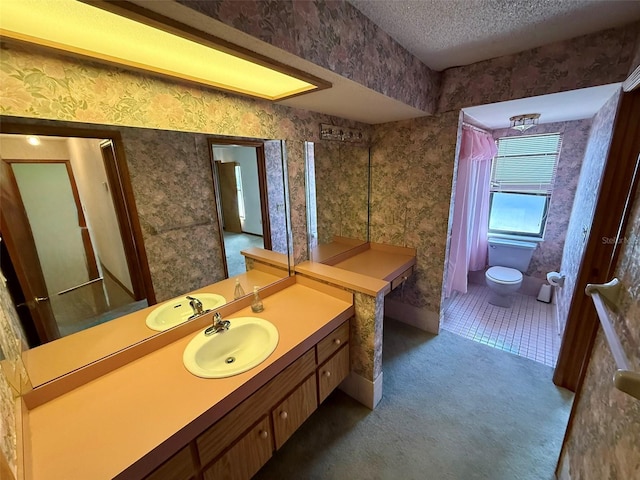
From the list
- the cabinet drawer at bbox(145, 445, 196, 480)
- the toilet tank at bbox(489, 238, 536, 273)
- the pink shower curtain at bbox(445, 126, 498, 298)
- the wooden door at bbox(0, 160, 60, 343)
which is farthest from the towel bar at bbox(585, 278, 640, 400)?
the toilet tank at bbox(489, 238, 536, 273)

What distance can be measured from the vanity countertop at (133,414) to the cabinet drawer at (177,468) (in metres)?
0.05

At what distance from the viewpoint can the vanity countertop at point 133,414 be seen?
78 centimetres

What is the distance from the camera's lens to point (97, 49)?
887 millimetres

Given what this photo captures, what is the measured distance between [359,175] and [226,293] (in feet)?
5.71

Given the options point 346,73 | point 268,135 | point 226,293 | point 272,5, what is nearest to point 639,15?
point 346,73

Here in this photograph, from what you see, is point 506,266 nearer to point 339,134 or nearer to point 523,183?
point 523,183

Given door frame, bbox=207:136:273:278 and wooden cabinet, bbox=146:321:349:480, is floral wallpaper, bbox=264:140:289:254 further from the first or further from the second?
wooden cabinet, bbox=146:321:349:480

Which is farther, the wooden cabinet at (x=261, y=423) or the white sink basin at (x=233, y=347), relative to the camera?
the white sink basin at (x=233, y=347)

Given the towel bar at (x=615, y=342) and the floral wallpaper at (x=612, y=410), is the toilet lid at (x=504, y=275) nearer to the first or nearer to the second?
the floral wallpaper at (x=612, y=410)

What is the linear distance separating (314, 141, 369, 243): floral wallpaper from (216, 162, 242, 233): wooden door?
0.82 metres

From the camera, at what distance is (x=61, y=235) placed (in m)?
0.98

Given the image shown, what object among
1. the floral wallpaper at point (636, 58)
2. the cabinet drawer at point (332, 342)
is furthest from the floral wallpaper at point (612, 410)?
the cabinet drawer at point (332, 342)

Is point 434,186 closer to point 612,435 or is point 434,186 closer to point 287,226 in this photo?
point 287,226

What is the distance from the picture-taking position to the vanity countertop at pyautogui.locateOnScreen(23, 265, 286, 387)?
98 centimetres
